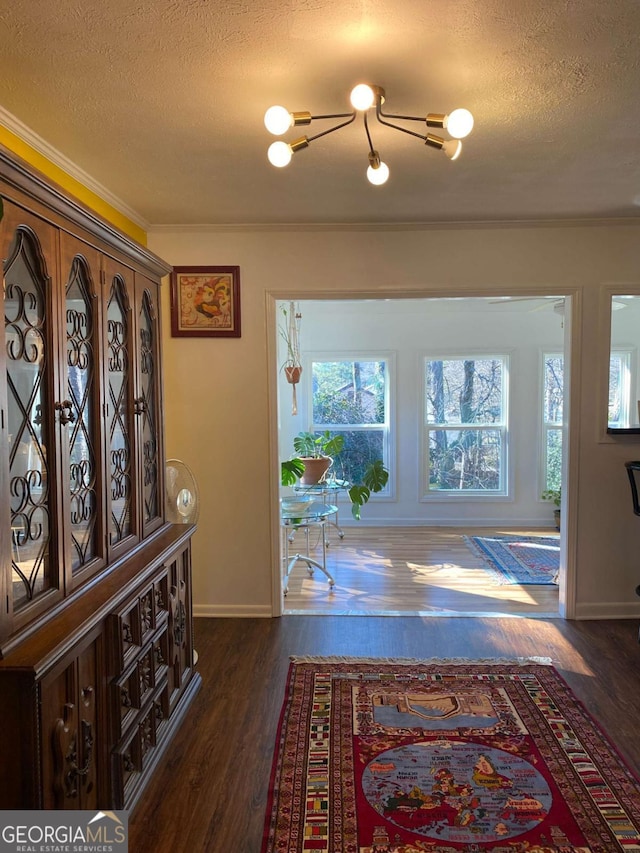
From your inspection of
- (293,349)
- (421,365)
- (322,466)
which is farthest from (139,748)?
(421,365)

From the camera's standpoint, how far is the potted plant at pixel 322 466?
192 inches

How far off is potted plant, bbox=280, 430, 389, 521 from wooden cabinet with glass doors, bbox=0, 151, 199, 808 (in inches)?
102

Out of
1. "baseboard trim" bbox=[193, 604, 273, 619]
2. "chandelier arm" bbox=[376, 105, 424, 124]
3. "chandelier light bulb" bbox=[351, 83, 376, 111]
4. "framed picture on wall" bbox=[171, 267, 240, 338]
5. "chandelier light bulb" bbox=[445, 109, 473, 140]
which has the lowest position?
"baseboard trim" bbox=[193, 604, 273, 619]

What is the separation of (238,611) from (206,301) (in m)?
2.04

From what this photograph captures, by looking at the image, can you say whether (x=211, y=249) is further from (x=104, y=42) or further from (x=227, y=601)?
(x=227, y=601)

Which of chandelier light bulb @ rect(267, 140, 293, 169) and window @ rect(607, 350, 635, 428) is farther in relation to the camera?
window @ rect(607, 350, 635, 428)

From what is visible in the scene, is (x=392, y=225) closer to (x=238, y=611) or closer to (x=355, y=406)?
(x=238, y=611)

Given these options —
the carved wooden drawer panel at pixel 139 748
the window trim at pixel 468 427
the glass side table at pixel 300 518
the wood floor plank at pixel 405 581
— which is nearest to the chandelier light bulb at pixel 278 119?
the carved wooden drawer panel at pixel 139 748

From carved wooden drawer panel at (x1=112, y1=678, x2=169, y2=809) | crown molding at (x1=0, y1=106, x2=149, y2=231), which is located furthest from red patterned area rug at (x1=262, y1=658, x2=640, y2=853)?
crown molding at (x1=0, y1=106, x2=149, y2=231)

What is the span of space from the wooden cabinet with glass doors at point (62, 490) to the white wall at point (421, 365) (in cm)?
412

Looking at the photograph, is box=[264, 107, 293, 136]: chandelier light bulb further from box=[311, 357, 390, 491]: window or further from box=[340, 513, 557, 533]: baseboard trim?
box=[340, 513, 557, 533]: baseboard trim

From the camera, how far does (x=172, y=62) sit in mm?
1797

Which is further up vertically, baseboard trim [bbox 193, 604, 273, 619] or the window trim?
the window trim

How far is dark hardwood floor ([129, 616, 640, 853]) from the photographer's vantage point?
1963 millimetres
